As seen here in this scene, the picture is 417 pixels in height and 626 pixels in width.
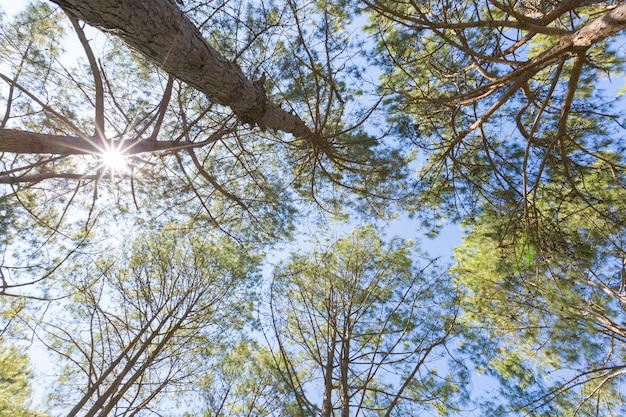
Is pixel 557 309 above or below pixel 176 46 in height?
above

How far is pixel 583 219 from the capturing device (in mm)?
3891

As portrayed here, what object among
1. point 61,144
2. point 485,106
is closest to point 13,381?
point 61,144

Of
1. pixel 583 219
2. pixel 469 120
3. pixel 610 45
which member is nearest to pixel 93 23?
pixel 469 120

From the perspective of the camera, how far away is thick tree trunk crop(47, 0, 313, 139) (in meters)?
1.45

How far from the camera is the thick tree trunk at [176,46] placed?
1.45 m

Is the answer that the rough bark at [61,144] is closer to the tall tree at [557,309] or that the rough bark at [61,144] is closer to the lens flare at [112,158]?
the lens flare at [112,158]

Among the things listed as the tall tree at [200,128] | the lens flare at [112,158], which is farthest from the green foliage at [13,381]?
the lens flare at [112,158]

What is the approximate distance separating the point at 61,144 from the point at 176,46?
0.99 m

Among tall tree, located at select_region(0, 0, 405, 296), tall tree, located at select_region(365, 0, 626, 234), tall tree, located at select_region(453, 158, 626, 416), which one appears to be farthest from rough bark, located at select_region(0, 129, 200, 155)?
tall tree, located at select_region(453, 158, 626, 416)

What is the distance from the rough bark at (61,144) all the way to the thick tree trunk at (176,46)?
48 cm

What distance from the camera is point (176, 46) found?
176 centimetres

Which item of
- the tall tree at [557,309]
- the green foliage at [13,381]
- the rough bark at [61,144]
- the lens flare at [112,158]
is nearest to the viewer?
the rough bark at [61,144]

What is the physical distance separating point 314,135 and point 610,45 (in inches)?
118

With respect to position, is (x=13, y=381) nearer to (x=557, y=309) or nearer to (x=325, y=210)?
(x=325, y=210)
